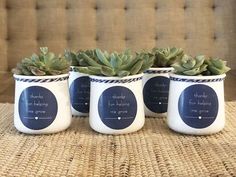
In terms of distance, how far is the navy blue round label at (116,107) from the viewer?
0.70 meters

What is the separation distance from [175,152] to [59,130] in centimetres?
22

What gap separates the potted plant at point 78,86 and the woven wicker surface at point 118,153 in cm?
7

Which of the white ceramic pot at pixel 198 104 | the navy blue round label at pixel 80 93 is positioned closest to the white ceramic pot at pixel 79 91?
the navy blue round label at pixel 80 93

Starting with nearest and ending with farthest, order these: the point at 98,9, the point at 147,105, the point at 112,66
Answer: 1. the point at 112,66
2. the point at 147,105
3. the point at 98,9

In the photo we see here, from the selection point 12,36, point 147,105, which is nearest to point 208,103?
point 147,105

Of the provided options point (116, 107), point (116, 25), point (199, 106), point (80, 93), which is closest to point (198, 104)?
point (199, 106)

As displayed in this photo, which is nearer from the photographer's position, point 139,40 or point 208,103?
point 208,103

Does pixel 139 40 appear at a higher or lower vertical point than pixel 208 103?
higher

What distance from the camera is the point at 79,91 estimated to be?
84 cm

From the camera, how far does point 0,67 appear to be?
200 cm

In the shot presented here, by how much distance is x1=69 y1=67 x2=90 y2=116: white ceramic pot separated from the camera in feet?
2.72

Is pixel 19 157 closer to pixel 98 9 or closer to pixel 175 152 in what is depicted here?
pixel 175 152

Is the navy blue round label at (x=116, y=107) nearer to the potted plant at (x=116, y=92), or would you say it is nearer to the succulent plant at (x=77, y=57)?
the potted plant at (x=116, y=92)

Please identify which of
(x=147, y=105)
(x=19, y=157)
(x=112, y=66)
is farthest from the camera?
(x=147, y=105)
